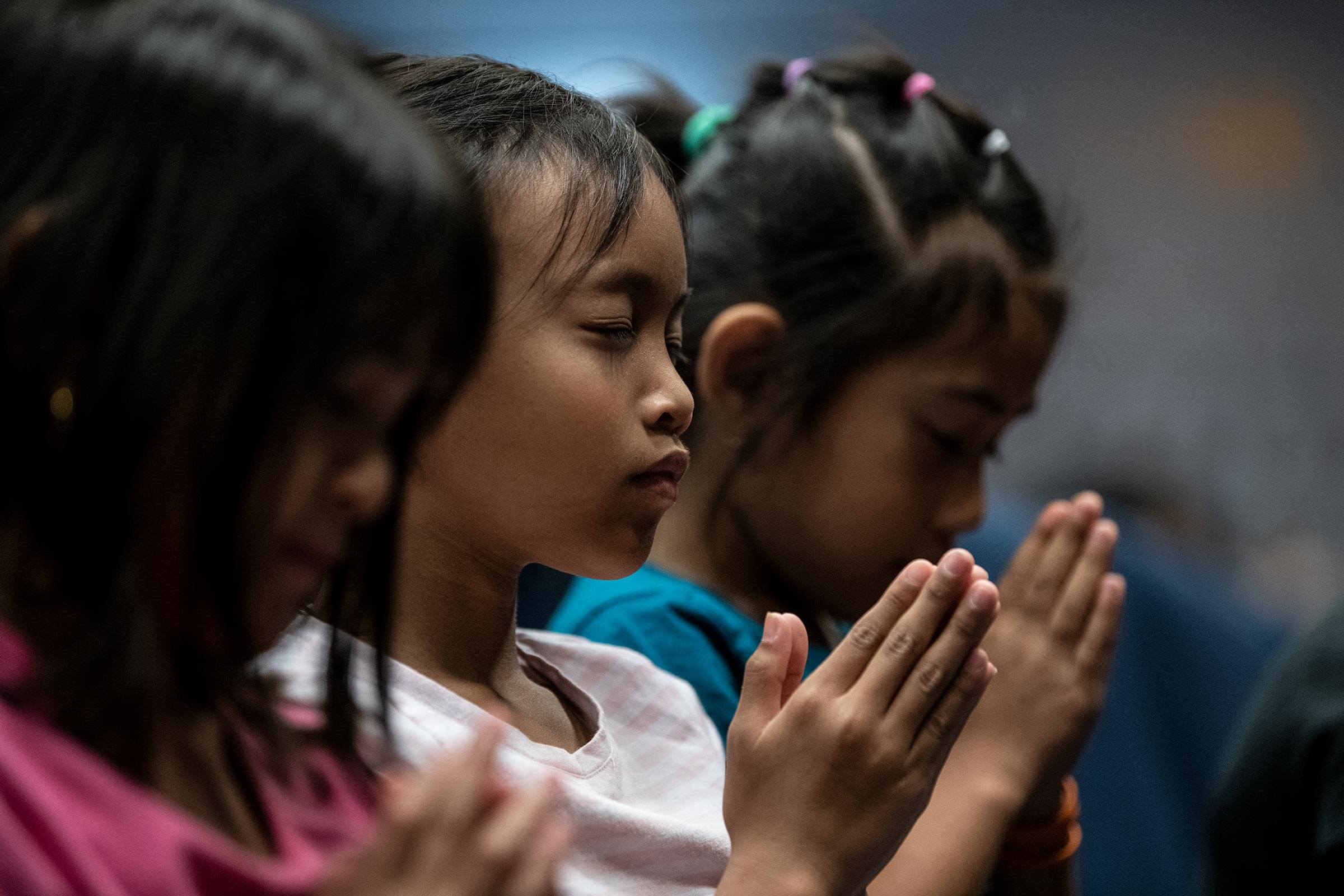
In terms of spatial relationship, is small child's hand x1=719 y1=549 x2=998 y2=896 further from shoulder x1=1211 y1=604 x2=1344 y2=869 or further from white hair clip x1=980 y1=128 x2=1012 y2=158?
white hair clip x1=980 y1=128 x2=1012 y2=158

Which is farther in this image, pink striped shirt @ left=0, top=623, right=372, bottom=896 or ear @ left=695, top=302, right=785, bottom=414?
ear @ left=695, top=302, right=785, bottom=414

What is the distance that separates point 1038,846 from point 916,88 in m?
0.67

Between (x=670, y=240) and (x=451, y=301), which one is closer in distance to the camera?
(x=451, y=301)

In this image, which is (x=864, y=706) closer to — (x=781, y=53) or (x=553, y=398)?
(x=553, y=398)

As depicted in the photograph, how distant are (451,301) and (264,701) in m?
0.17

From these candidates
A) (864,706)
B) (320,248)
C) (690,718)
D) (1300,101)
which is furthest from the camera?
(1300,101)

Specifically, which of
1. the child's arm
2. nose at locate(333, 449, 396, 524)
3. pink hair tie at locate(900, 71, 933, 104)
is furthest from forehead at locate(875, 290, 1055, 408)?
nose at locate(333, 449, 396, 524)

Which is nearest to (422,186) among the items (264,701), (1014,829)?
(264,701)

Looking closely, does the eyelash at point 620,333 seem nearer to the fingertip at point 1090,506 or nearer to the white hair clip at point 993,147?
the fingertip at point 1090,506

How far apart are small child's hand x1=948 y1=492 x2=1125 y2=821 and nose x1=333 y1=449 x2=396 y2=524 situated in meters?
0.60

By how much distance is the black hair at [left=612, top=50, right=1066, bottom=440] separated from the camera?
3.52ft

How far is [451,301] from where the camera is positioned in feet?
1.57

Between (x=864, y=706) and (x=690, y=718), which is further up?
(x=864, y=706)

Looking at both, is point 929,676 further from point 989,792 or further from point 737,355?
point 737,355
